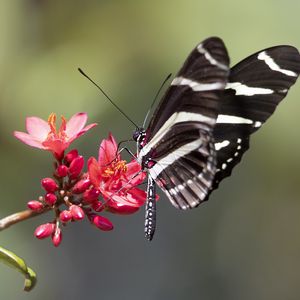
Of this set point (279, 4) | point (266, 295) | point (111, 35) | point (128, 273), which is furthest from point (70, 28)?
point (266, 295)

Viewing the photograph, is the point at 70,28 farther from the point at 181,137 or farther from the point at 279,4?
the point at 181,137

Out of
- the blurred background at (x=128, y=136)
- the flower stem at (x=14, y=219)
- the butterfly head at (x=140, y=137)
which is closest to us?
the flower stem at (x=14, y=219)

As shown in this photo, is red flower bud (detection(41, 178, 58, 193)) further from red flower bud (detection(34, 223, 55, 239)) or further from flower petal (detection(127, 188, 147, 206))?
flower petal (detection(127, 188, 147, 206))

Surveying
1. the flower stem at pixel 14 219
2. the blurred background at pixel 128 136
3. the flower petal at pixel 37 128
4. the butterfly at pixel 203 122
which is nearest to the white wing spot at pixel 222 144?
the butterfly at pixel 203 122

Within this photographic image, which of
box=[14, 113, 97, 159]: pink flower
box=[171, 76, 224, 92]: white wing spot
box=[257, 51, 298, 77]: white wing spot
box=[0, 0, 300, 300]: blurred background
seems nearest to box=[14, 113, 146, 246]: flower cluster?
box=[14, 113, 97, 159]: pink flower

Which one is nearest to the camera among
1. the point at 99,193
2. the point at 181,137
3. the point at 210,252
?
the point at 99,193

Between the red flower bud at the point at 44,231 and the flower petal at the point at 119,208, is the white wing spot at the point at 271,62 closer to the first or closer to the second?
the flower petal at the point at 119,208
